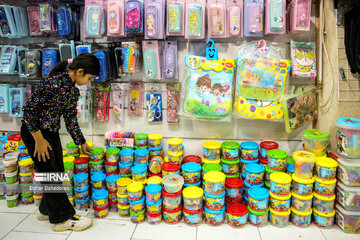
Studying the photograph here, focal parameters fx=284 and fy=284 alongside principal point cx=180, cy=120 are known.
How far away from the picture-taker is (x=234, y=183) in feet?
8.98

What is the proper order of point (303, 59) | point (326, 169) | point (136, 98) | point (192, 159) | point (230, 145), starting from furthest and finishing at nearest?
point (136, 98)
point (192, 159)
point (230, 145)
point (303, 59)
point (326, 169)

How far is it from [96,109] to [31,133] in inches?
39.8

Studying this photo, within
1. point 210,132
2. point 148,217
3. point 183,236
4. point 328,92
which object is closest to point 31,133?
point 148,217

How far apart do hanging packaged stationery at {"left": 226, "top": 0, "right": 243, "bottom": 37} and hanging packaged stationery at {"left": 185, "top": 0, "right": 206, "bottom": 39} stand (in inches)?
10.2

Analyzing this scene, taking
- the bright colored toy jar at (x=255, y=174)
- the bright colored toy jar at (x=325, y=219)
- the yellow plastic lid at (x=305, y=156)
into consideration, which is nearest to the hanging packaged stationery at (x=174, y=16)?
the bright colored toy jar at (x=255, y=174)

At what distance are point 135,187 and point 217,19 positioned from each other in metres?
1.78

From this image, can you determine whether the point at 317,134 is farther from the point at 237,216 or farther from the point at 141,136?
the point at 141,136

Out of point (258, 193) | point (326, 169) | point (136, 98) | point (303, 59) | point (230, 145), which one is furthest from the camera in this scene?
point (136, 98)

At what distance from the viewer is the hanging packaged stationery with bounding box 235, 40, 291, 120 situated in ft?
8.91

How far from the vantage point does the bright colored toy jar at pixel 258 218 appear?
2555mm

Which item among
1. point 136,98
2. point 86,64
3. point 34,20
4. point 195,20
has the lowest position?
point 136,98

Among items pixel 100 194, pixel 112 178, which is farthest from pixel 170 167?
pixel 100 194

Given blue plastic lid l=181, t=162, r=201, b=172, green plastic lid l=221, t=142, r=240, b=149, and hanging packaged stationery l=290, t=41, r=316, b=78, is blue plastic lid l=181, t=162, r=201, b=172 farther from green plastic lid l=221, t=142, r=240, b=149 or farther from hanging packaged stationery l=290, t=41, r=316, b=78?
hanging packaged stationery l=290, t=41, r=316, b=78

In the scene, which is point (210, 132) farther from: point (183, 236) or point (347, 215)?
point (347, 215)
